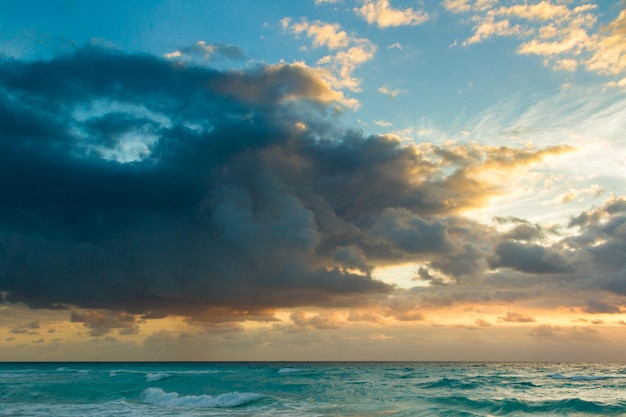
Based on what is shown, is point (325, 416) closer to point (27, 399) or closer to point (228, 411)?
point (228, 411)

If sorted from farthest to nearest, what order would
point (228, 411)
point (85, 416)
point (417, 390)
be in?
point (417, 390)
point (228, 411)
point (85, 416)

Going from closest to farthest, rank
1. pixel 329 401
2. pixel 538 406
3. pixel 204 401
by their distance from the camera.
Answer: pixel 538 406, pixel 329 401, pixel 204 401

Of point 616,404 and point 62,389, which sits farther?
point 62,389

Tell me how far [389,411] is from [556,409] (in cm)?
1071

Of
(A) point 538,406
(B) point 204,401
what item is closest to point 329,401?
(B) point 204,401

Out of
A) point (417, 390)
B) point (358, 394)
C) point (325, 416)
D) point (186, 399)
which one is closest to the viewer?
point (325, 416)

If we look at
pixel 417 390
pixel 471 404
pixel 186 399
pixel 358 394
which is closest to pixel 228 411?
pixel 186 399

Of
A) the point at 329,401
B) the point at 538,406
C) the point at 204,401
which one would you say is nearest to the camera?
the point at 538,406

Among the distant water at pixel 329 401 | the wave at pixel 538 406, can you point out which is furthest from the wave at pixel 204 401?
the wave at pixel 538 406

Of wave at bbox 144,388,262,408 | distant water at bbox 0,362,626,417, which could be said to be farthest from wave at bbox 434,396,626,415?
wave at bbox 144,388,262,408

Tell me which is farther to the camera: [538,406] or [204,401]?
[204,401]

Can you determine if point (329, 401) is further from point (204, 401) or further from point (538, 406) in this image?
point (538, 406)

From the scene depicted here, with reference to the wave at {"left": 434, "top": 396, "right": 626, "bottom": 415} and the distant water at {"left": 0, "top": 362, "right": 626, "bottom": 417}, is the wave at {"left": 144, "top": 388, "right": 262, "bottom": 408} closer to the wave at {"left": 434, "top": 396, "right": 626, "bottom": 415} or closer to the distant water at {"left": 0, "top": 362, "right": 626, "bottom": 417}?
the distant water at {"left": 0, "top": 362, "right": 626, "bottom": 417}

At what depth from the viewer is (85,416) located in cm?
2997
